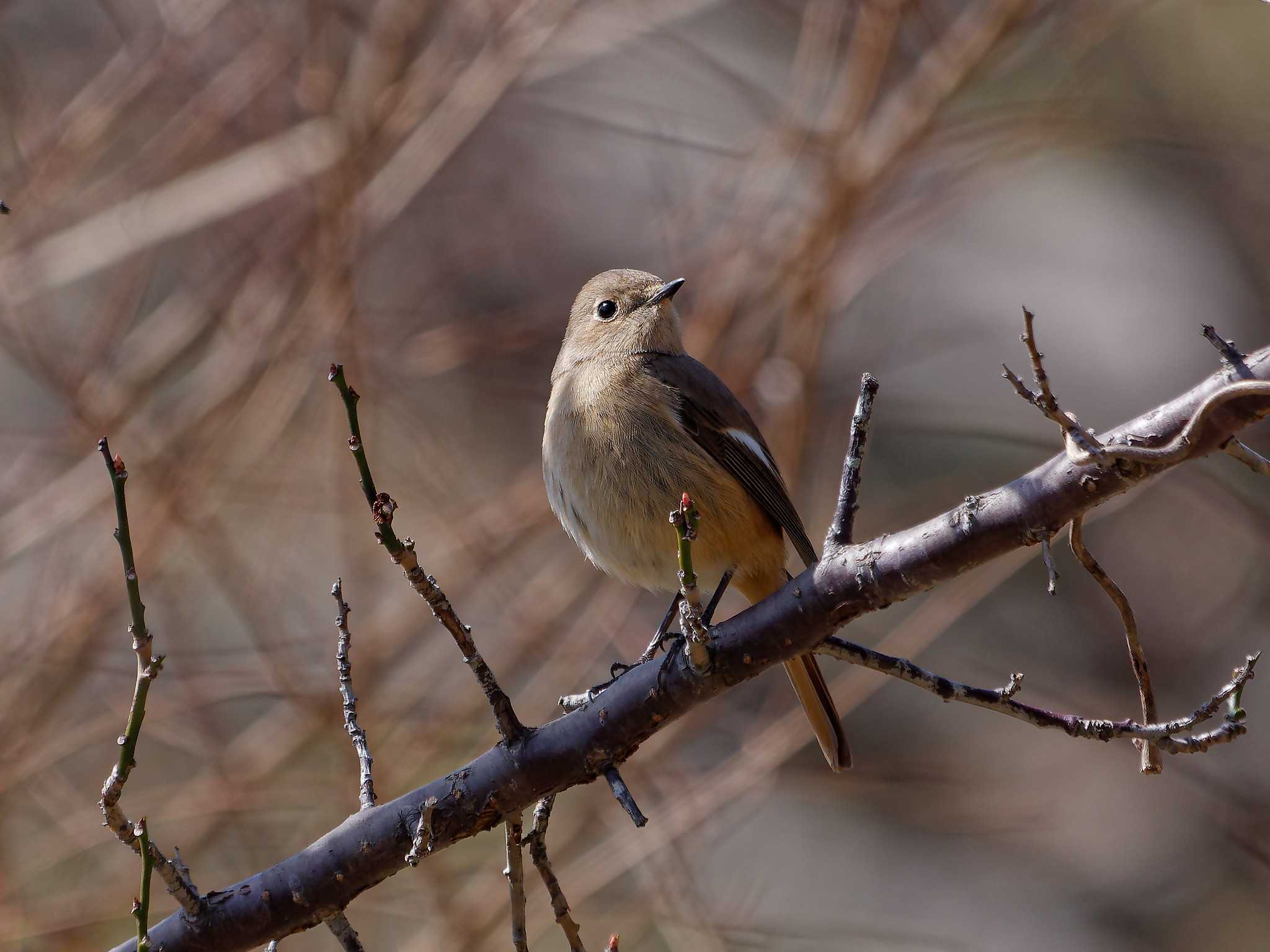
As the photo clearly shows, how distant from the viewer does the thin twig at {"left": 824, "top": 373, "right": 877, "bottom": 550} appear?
2.36 metres

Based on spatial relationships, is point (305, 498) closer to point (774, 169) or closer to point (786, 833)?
point (774, 169)

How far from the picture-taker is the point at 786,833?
27.0 ft

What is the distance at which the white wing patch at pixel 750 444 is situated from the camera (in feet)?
13.0

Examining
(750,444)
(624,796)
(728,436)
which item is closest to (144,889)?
(624,796)

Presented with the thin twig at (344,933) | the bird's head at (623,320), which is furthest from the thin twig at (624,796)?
the bird's head at (623,320)

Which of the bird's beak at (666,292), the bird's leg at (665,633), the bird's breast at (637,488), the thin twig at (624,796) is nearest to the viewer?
the thin twig at (624,796)

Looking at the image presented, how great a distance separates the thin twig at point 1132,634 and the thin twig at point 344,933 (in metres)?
1.62

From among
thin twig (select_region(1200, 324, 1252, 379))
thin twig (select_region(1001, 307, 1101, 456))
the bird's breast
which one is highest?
the bird's breast

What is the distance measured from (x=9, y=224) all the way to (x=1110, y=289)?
6474 millimetres

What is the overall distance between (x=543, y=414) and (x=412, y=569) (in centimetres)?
593

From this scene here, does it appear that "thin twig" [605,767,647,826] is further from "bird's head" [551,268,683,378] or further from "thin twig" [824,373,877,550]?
"bird's head" [551,268,683,378]

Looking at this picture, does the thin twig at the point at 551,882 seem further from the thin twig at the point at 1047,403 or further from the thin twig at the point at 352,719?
the thin twig at the point at 1047,403

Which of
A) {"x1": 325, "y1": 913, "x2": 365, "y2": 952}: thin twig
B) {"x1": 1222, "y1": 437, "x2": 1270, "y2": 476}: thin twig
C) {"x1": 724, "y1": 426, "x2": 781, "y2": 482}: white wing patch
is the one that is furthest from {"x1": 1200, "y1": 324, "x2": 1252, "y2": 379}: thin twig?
{"x1": 724, "y1": 426, "x2": 781, "y2": 482}: white wing patch

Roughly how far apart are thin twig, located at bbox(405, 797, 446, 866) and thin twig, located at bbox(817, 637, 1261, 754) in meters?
0.92
